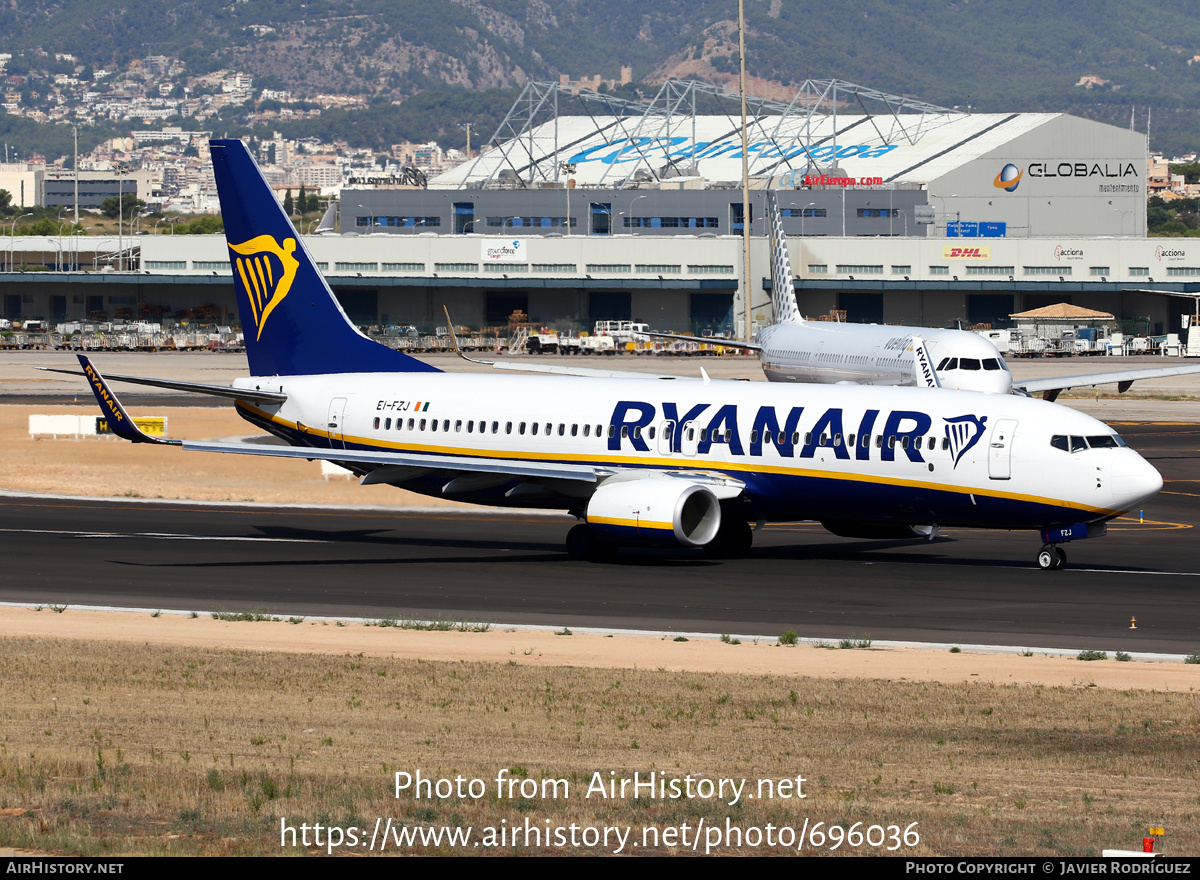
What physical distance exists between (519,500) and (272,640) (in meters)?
12.5

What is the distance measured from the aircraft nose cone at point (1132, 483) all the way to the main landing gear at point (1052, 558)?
8.45 ft

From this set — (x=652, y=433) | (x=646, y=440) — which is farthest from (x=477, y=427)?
(x=652, y=433)

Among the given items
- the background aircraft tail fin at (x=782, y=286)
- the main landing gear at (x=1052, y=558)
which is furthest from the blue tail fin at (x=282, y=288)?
the background aircraft tail fin at (x=782, y=286)

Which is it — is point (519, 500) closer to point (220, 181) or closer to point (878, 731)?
point (220, 181)

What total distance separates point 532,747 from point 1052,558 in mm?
20521

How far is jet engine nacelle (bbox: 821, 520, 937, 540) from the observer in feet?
125

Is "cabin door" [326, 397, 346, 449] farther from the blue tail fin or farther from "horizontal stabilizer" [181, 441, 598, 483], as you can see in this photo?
"horizontal stabilizer" [181, 441, 598, 483]

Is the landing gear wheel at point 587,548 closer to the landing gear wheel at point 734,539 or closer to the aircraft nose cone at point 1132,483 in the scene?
the landing gear wheel at point 734,539

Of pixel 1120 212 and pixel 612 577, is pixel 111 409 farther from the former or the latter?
pixel 1120 212

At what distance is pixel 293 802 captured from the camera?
15266 mm


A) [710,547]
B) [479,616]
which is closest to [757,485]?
[710,547]

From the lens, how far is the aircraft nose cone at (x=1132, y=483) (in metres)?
33.2

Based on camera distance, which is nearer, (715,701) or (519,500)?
(715,701)

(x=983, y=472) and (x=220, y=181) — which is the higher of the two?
(x=220, y=181)
